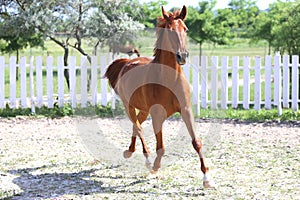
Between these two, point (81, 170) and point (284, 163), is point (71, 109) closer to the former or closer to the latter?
point (81, 170)

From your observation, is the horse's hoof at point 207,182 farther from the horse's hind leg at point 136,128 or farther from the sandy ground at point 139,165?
the horse's hind leg at point 136,128

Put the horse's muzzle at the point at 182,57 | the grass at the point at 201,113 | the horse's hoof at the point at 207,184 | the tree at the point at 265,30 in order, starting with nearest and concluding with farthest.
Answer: the horse's muzzle at the point at 182,57, the horse's hoof at the point at 207,184, the grass at the point at 201,113, the tree at the point at 265,30

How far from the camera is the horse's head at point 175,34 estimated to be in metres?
5.10

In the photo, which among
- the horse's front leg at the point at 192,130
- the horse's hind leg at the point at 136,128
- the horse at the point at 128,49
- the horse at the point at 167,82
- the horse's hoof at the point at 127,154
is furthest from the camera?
the horse at the point at 128,49

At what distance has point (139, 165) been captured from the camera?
679 centimetres

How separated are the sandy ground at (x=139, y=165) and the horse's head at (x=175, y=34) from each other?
1.49m

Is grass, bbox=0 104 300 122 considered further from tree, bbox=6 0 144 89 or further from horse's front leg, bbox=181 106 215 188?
horse's front leg, bbox=181 106 215 188

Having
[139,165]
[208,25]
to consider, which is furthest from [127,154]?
[208,25]

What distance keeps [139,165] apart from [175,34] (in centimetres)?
231

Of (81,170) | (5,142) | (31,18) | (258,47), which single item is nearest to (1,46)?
(31,18)

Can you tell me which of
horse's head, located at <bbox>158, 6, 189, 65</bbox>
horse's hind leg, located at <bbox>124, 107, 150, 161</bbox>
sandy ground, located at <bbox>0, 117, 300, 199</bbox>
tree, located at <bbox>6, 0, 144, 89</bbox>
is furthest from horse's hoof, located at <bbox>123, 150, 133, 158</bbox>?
tree, located at <bbox>6, 0, 144, 89</bbox>

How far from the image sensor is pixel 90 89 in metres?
11.4

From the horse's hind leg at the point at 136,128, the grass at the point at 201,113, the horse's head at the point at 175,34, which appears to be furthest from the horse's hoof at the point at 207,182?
the grass at the point at 201,113

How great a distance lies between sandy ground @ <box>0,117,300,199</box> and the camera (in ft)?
18.4
